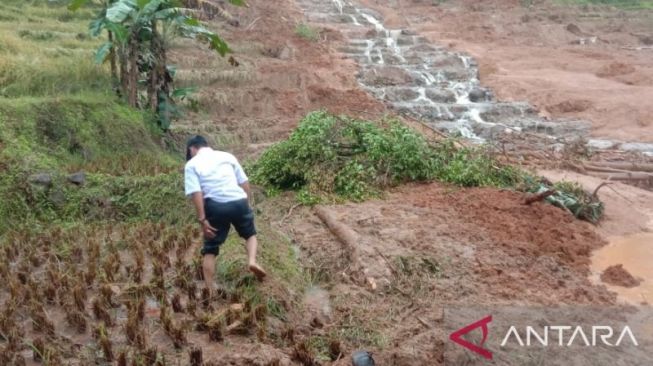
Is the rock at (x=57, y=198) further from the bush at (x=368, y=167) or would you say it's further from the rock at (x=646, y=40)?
the rock at (x=646, y=40)

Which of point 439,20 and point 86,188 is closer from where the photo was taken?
point 86,188

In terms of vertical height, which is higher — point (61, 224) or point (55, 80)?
point (55, 80)

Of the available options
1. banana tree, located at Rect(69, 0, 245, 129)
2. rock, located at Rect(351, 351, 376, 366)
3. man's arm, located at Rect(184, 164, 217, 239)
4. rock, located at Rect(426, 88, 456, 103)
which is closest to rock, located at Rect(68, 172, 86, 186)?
banana tree, located at Rect(69, 0, 245, 129)

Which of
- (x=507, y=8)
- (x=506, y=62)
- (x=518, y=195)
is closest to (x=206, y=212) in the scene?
(x=518, y=195)

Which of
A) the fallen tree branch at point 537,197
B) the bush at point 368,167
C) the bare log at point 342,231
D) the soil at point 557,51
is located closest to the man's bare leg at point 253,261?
the bare log at point 342,231

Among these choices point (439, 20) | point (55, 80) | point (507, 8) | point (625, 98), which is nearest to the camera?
point (55, 80)

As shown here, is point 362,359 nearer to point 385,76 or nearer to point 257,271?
point 257,271

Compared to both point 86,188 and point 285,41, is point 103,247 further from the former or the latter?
point 285,41

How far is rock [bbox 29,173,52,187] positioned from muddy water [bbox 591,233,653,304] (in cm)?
724

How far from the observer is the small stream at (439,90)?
55.2 feet

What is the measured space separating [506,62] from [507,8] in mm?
10250

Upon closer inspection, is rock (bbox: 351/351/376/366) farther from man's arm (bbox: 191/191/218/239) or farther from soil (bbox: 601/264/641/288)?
soil (bbox: 601/264/641/288)

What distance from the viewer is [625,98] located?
17969mm

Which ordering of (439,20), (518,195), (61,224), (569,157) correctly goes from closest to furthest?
(61,224) < (518,195) < (569,157) < (439,20)
